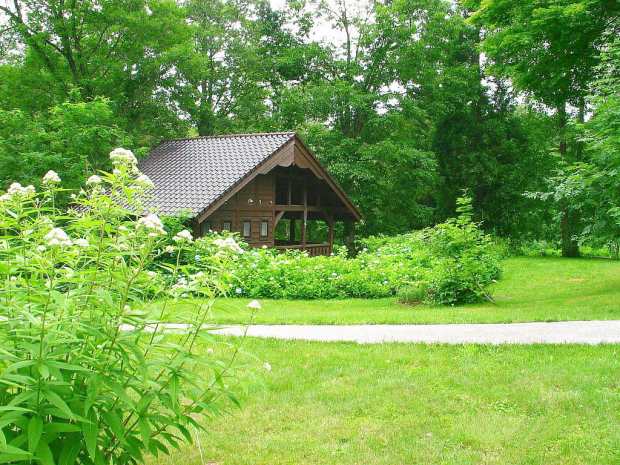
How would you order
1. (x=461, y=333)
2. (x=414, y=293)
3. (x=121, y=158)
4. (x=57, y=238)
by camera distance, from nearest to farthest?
(x=57, y=238) → (x=121, y=158) → (x=461, y=333) → (x=414, y=293)

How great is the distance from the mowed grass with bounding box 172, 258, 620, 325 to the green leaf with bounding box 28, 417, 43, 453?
3.02 metres

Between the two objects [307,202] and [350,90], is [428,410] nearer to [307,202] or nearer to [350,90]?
[307,202]

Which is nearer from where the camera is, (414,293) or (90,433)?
(90,433)

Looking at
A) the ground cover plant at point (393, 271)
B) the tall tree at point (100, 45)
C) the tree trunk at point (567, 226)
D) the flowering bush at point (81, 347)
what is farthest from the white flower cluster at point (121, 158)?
the tree trunk at point (567, 226)

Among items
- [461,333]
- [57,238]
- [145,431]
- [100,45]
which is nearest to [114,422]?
[145,431]

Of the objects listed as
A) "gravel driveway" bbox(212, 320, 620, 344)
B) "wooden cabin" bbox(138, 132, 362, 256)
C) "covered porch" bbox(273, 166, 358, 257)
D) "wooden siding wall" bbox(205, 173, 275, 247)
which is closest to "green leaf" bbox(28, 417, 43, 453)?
"gravel driveway" bbox(212, 320, 620, 344)

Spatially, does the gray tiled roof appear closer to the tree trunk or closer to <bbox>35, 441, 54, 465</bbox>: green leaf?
<bbox>35, 441, 54, 465</bbox>: green leaf

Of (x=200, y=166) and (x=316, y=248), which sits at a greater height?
(x=200, y=166)

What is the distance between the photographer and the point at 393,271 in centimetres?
1412

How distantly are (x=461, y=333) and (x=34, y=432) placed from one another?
6343mm

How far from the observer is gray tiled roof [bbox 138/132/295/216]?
1659cm

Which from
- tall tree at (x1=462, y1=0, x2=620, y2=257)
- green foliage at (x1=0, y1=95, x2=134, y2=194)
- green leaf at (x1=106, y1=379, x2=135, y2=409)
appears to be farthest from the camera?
green foliage at (x1=0, y1=95, x2=134, y2=194)

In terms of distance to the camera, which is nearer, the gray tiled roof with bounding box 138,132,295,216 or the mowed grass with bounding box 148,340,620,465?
the mowed grass with bounding box 148,340,620,465

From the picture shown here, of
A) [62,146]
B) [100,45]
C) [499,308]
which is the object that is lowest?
[499,308]
